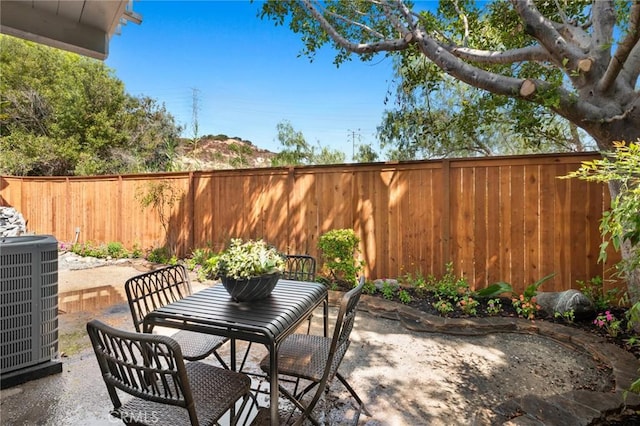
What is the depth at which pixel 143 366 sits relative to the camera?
1326 mm

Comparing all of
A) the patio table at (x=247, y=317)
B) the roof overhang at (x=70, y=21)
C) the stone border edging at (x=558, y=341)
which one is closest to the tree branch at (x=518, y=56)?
the stone border edging at (x=558, y=341)

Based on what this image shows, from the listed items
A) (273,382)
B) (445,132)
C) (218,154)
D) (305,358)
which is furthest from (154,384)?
(218,154)

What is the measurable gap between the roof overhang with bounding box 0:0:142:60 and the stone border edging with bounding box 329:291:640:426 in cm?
376

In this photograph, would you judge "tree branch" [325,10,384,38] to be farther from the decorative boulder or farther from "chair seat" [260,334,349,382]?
"chair seat" [260,334,349,382]

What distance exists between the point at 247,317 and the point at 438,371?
5.50ft

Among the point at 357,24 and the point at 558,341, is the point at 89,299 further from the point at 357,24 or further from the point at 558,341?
the point at 558,341

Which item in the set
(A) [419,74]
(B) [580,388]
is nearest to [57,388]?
(B) [580,388]

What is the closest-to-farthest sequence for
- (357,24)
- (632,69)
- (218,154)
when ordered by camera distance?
(632,69), (357,24), (218,154)

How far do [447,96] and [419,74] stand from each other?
2722 millimetres

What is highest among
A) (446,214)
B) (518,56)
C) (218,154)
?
(218,154)

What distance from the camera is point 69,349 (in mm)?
2963

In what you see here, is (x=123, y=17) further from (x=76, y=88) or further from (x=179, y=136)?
(x=76, y=88)

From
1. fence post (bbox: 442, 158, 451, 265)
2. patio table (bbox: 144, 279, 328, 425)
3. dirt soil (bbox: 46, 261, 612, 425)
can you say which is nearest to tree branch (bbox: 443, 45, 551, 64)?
fence post (bbox: 442, 158, 451, 265)

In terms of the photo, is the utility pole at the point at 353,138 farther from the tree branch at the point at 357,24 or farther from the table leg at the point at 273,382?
the table leg at the point at 273,382
